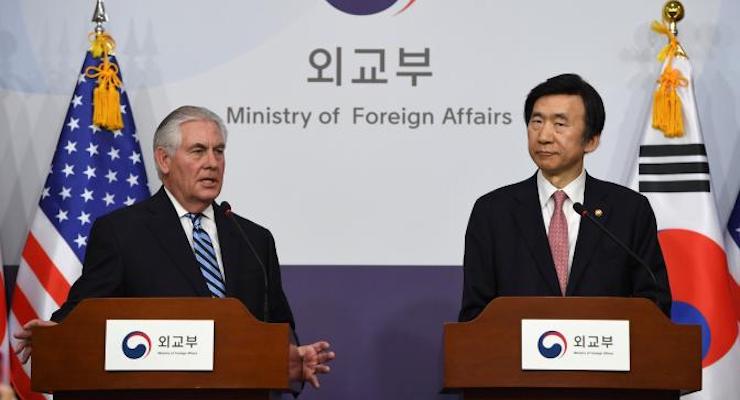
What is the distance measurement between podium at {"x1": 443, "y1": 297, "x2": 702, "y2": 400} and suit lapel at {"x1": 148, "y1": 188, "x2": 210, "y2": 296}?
940mm

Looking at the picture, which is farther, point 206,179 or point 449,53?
point 449,53

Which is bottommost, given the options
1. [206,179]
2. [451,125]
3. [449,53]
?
[206,179]

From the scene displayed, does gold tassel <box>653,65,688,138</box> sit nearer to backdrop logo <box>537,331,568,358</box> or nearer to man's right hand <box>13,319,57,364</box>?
backdrop logo <box>537,331,568,358</box>

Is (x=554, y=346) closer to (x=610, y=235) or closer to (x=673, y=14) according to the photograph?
(x=610, y=235)

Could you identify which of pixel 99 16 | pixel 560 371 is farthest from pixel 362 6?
pixel 560 371

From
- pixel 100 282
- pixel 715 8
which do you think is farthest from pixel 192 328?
pixel 715 8

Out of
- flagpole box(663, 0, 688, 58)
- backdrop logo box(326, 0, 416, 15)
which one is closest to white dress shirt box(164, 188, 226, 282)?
backdrop logo box(326, 0, 416, 15)

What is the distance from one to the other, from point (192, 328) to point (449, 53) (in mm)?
2456

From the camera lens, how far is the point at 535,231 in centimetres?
379

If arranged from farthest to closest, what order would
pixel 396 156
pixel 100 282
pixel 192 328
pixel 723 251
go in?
pixel 396 156
pixel 723 251
pixel 100 282
pixel 192 328

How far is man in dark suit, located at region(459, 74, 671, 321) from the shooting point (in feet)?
12.1

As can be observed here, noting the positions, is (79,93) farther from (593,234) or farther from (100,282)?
(593,234)

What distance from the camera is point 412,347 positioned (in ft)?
16.7

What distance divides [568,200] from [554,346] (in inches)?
34.3
